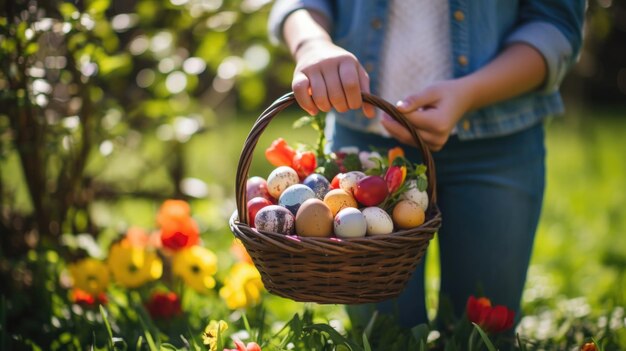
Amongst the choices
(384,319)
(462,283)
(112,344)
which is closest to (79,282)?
(112,344)

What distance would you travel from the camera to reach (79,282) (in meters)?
1.96

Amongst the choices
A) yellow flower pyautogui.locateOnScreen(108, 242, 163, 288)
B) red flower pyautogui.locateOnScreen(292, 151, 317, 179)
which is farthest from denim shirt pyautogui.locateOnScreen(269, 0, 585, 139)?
yellow flower pyautogui.locateOnScreen(108, 242, 163, 288)

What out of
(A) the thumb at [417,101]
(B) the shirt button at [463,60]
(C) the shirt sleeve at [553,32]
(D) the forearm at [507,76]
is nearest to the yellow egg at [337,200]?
(A) the thumb at [417,101]

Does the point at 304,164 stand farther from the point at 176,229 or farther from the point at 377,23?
the point at 176,229

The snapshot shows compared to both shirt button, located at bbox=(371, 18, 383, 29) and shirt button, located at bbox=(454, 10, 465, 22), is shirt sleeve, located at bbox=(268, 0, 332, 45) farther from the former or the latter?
shirt button, located at bbox=(454, 10, 465, 22)

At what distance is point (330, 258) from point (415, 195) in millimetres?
256

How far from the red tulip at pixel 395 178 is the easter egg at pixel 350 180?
0.06 metres

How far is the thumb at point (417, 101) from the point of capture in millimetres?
1320

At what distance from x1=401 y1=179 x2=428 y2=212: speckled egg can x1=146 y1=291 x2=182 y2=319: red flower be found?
2.87 feet

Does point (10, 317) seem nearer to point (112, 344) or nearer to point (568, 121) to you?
point (112, 344)

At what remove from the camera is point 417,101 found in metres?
1.33

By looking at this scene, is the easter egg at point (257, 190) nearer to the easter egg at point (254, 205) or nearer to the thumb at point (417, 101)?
the easter egg at point (254, 205)

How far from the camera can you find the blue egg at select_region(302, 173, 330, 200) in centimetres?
129

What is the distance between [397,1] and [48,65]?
120 centimetres
